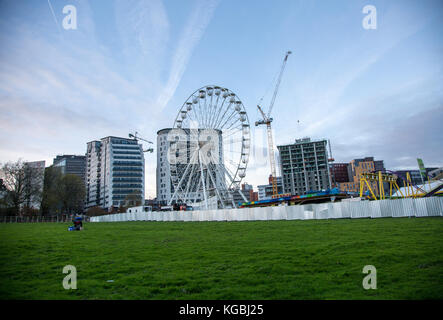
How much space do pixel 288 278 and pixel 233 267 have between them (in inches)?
82.7

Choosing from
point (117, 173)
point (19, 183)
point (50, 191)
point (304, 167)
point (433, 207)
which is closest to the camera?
point (433, 207)

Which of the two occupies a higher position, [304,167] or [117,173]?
[304,167]

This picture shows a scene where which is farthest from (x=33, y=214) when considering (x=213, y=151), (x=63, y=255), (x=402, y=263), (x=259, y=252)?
(x=402, y=263)

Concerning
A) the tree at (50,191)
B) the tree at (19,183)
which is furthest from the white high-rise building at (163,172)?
the tree at (19,183)

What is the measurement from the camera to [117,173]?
146250mm

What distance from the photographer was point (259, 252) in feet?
39.9

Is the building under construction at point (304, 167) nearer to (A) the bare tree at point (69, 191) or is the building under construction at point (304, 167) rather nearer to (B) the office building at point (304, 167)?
(B) the office building at point (304, 167)

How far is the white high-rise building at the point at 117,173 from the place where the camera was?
145 meters

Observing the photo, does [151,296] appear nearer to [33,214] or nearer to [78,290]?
[78,290]

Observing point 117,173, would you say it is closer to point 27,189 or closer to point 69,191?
point 69,191

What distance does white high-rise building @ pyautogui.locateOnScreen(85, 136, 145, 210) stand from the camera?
145 metres

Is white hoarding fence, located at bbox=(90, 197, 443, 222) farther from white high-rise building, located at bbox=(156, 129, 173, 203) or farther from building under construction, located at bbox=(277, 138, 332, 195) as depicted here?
building under construction, located at bbox=(277, 138, 332, 195)

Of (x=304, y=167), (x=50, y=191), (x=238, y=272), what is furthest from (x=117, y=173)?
(x=238, y=272)
